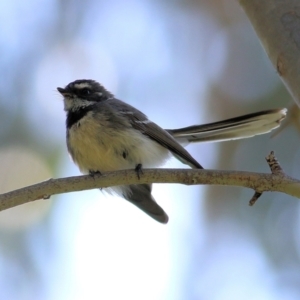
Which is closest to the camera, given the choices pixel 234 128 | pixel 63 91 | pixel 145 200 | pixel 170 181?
pixel 170 181

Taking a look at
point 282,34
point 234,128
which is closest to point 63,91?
point 234,128

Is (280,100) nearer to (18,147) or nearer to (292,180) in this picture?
(18,147)

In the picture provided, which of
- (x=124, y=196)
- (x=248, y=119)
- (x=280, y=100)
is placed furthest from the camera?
(x=280, y=100)

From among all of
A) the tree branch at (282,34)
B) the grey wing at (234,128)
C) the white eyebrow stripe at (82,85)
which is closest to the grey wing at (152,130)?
the grey wing at (234,128)

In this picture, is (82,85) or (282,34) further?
(82,85)

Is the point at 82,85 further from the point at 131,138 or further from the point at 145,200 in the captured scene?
the point at 145,200

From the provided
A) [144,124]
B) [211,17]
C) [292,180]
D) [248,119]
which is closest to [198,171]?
[292,180]

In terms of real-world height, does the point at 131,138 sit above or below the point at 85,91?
below
